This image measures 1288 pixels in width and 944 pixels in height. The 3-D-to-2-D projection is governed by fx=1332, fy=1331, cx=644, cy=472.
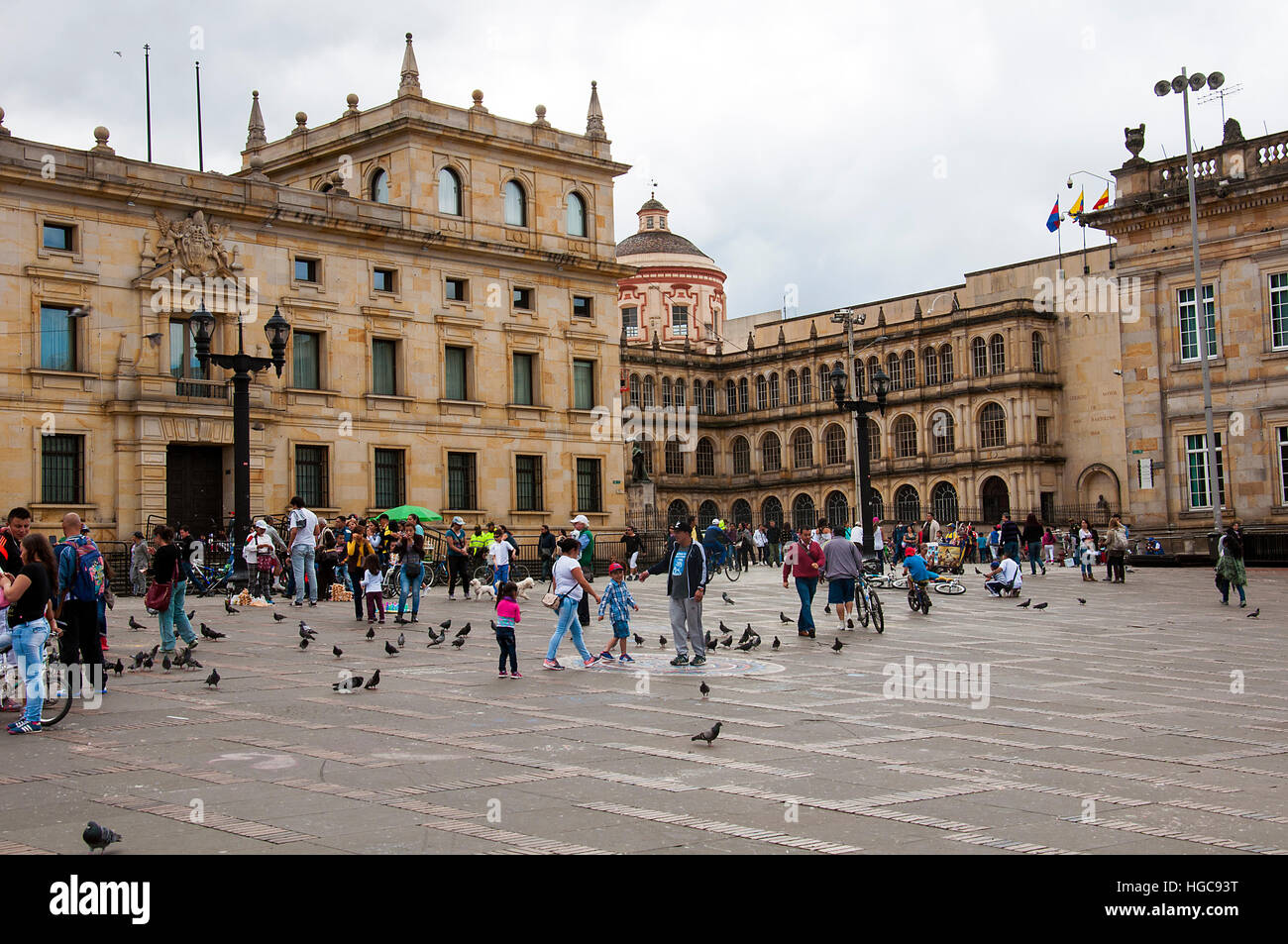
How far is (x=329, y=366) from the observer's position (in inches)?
1593

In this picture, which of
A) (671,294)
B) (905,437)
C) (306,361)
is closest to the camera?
(306,361)

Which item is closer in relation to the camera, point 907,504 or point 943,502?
point 943,502

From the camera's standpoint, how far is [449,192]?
44250 millimetres

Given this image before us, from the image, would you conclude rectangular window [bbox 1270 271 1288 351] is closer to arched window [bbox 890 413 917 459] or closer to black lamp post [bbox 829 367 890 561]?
black lamp post [bbox 829 367 890 561]

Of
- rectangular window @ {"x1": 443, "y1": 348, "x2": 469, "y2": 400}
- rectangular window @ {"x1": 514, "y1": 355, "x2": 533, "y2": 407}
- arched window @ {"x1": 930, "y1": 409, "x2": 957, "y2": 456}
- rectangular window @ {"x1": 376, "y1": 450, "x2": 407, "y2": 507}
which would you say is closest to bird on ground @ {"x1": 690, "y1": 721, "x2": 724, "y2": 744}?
rectangular window @ {"x1": 376, "y1": 450, "x2": 407, "y2": 507}

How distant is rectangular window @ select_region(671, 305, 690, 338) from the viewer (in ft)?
276

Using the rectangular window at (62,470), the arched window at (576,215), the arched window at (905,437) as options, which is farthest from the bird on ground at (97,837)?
the arched window at (905,437)

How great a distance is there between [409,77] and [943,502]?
3858 centimetres

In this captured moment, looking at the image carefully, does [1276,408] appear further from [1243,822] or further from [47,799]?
[47,799]

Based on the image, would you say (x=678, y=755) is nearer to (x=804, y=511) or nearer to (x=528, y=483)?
(x=528, y=483)

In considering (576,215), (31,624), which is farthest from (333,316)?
(31,624)

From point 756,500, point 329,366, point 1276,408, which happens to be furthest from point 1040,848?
point 756,500

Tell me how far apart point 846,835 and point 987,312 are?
211 ft

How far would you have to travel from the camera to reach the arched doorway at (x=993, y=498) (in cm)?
6750
